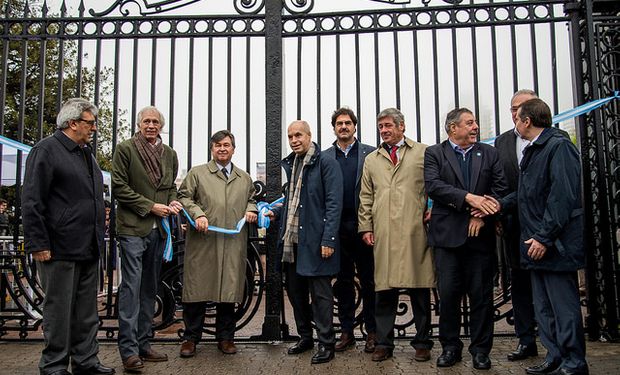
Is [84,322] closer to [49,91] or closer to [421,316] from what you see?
[421,316]

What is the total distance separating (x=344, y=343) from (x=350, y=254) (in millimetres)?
760

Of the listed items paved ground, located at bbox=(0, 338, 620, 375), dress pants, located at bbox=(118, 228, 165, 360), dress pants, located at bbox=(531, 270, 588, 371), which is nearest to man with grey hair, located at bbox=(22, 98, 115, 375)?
dress pants, located at bbox=(118, 228, 165, 360)

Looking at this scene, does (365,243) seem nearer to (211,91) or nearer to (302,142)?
(302,142)

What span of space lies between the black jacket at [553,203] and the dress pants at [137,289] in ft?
9.37

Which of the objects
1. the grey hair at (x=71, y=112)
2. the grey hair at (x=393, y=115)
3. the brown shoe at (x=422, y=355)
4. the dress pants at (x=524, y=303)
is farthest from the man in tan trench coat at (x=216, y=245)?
the dress pants at (x=524, y=303)

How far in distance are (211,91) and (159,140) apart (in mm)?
1042

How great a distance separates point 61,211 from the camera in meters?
4.00

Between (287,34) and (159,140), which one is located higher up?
(287,34)

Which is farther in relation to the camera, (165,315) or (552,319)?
(165,315)

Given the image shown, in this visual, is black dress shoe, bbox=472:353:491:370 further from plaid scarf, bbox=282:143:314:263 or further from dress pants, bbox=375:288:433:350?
plaid scarf, bbox=282:143:314:263

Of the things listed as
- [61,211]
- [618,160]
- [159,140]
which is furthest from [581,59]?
[61,211]

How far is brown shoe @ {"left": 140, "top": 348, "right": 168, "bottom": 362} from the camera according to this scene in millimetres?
4559

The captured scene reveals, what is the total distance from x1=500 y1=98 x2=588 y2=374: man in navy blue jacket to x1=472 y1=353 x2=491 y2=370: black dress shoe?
28 cm

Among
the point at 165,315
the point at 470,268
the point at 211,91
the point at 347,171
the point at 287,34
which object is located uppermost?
the point at 287,34
